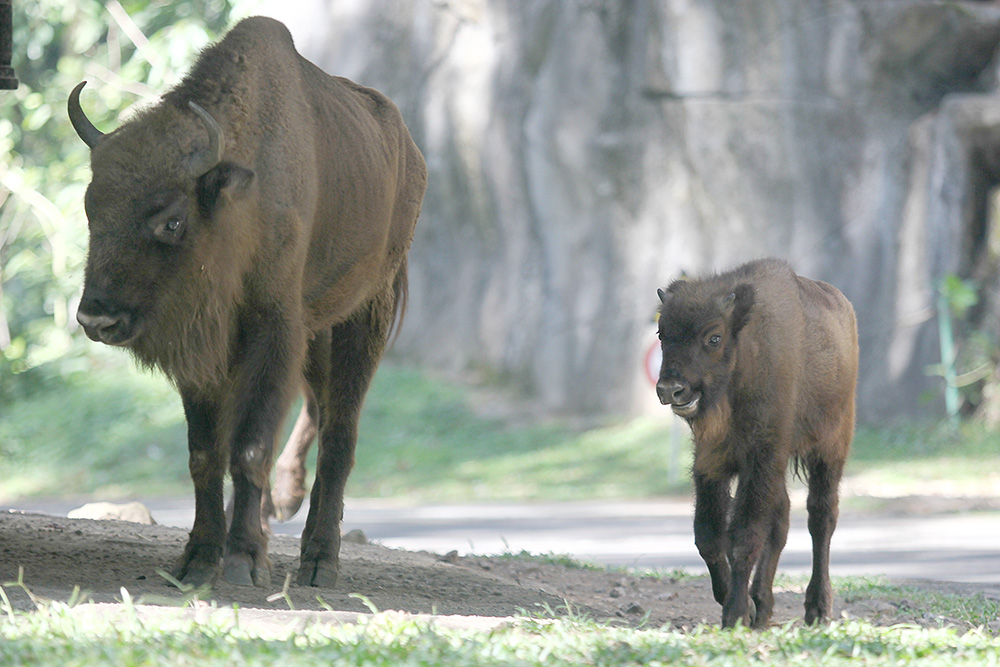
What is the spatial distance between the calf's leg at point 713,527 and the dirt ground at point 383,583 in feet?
1.04

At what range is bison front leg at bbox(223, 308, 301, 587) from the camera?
5.80m

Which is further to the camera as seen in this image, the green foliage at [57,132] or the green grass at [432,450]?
the green foliage at [57,132]

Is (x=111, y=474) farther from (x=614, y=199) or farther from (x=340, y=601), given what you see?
(x=340, y=601)

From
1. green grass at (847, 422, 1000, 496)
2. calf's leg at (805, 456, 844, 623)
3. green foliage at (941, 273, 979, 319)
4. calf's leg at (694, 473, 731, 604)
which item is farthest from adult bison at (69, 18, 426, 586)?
green foliage at (941, 273, 979, 319)

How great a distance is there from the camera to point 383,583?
6715 mm

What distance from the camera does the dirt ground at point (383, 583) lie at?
228 inches

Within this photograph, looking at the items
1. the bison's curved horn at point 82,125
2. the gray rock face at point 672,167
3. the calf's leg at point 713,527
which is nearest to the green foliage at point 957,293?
the gray rock face at point 672,167

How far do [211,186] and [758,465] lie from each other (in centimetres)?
293

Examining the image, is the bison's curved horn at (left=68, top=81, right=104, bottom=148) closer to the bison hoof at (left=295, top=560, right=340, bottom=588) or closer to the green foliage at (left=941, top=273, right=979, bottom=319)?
the bison hoof at (left=295, top=560, right=340, bottom=588)

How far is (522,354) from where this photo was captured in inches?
876

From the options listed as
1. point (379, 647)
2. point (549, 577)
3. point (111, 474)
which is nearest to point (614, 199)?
point (111, 474)

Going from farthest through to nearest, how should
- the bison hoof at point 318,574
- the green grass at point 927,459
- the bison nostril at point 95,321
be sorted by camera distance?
1. the green grass at point 927,459
2. the bison hoof at point 318,574
3. the bison nostril at point 95,321

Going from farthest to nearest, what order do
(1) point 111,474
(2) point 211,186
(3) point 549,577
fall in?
(1) point 111,474 < (3) point 549,577 < (2) point 211,186

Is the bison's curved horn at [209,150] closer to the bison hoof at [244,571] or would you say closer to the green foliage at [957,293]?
the bison hoof at [244,571]
